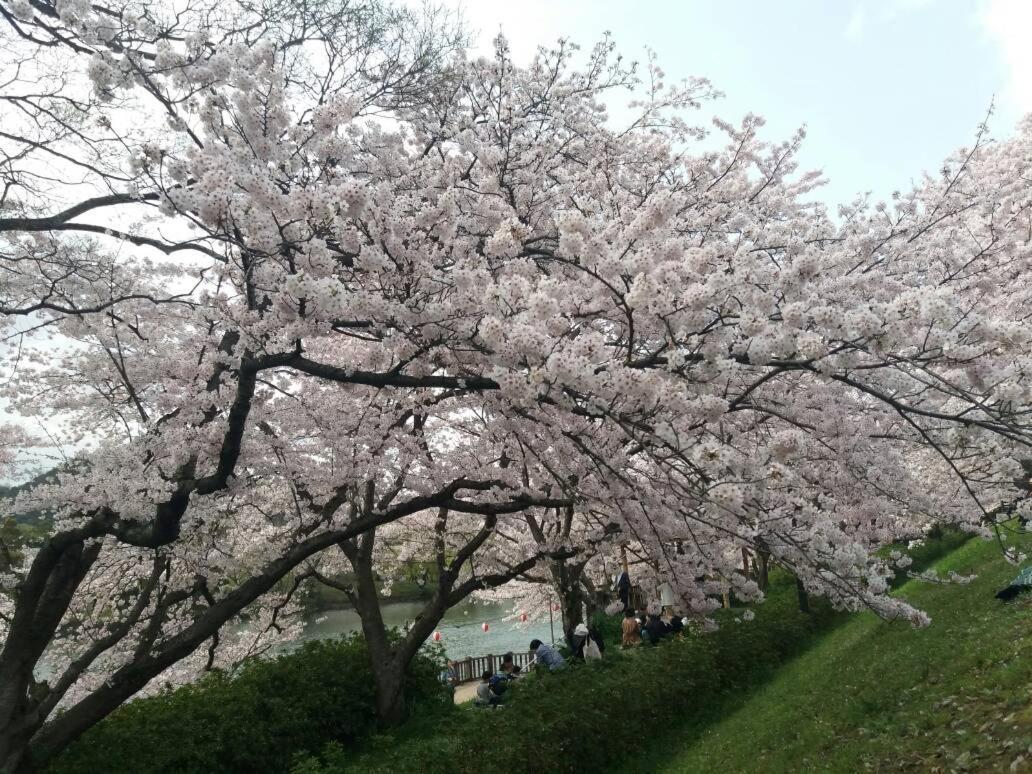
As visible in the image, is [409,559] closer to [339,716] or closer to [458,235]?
[339,716]

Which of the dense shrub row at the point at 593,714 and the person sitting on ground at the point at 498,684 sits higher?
the person sitting on ground at the point at 498,684

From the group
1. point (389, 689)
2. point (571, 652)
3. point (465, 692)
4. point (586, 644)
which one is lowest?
point (389, 689)

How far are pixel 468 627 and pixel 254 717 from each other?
22.5 metres

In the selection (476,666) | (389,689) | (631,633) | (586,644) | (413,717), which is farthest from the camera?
(476,666)

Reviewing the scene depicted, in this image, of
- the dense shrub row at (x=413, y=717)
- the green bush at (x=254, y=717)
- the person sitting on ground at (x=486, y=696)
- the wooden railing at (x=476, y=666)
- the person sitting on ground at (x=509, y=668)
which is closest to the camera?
the dense shrub row at (x=413, y=717)

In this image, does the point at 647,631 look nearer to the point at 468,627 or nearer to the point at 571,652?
the point at 571,652

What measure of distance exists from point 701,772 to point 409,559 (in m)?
9.60

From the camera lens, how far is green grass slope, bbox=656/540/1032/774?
16.9 ft

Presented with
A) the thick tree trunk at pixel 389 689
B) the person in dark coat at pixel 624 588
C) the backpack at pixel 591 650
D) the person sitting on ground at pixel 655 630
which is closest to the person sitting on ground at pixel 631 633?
the person sitting on ground at pixel 655 630

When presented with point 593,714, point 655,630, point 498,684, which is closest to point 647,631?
point 655,630

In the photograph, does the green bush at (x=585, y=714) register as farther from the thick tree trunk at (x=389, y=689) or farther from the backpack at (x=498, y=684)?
the backpack at (x=498, y=684)

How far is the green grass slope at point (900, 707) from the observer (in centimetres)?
516

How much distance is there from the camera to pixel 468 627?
29984 mm

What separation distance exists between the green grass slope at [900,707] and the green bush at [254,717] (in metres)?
4.11
